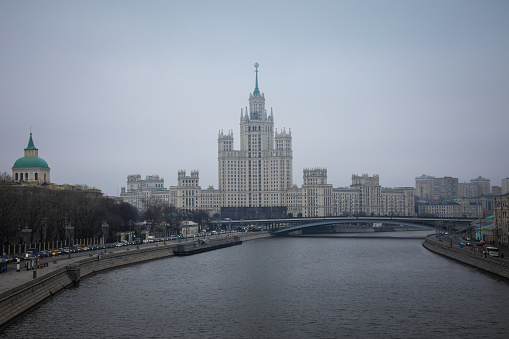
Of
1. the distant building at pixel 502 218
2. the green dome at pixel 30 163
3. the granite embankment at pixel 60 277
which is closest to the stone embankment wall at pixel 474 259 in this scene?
the distant building at pixel 502 218

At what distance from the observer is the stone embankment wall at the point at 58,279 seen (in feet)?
138

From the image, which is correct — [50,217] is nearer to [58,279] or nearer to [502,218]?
[58,279]

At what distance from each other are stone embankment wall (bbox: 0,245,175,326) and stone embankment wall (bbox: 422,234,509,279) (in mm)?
41849

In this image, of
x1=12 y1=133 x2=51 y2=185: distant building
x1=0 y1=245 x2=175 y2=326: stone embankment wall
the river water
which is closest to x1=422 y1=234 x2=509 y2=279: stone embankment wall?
the river water

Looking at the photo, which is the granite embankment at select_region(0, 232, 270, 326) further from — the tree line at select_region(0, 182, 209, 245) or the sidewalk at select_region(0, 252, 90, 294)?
the tree line at select_region(0, 182, 209, 245)

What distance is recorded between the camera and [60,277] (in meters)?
56.8

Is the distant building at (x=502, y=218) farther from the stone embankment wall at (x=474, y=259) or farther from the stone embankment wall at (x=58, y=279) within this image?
the stone embankment wall at (x=58, y=279)

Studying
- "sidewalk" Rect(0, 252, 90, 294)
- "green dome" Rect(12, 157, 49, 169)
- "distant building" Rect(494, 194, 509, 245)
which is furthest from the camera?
"green dome" Rect(12, 157, 49, 169)

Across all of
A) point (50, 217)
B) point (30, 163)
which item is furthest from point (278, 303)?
point (30, 163)

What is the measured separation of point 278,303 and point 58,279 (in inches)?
793

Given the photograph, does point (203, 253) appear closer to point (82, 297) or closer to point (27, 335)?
point (82, 297)

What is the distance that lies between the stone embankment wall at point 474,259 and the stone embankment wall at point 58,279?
41849mm

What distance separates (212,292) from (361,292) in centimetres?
1378

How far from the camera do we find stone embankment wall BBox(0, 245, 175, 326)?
138 feet
